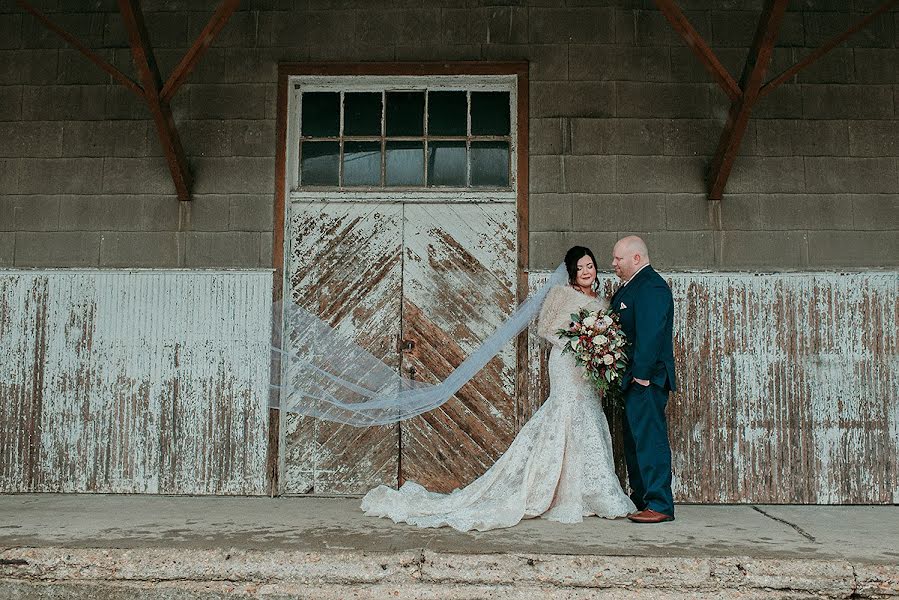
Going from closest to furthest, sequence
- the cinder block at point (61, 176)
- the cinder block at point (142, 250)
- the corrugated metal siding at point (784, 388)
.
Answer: the corrugated metal siding at point (784, 388) → the cinder block at point (142, 250) → the cinder block at point (61, 176)

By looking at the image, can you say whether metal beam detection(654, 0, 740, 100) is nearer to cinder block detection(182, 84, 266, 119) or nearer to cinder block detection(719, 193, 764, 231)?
cinder block detection(719, 193, 764, 231)

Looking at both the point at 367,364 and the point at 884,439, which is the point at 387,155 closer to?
the point at 367,364

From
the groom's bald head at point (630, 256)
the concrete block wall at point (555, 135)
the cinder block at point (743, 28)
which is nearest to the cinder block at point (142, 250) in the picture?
the concrete block wall at point (555, 135)

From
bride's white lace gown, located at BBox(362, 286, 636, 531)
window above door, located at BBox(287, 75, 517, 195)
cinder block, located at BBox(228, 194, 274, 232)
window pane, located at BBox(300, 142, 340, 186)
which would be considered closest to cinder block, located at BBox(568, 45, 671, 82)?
window above door, located at BBox(287, 75, 517, 195)

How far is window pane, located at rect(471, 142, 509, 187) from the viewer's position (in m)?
6.94

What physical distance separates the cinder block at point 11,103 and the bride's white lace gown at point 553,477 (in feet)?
13.8

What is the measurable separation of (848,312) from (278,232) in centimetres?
441

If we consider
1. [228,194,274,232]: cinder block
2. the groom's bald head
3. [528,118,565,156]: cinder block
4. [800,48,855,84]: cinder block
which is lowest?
the groom's bald head

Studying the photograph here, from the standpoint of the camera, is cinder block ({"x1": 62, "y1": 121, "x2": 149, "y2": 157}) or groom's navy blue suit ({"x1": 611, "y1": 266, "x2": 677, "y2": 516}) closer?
groom's navy blue suit ({"x1": 611, "y1": 266, "x2": 677, "y2": 516})

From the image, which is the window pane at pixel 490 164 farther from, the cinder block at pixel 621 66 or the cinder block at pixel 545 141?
the cinder block at pixel 621 66

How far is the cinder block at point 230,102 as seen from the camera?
6.90 meters

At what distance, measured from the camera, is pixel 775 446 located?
6500 millimetres

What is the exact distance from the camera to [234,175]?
684 cm

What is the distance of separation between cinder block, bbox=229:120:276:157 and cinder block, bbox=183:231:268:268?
0.65 m
